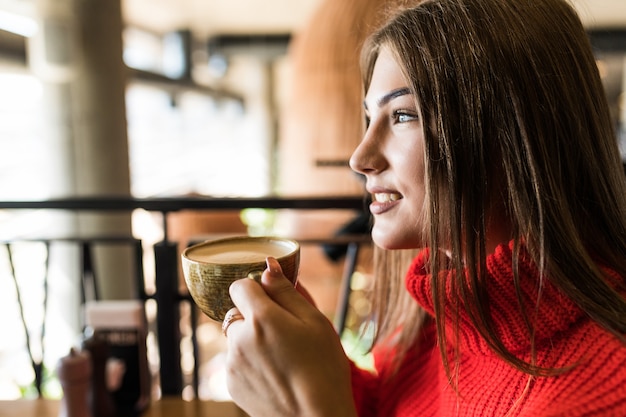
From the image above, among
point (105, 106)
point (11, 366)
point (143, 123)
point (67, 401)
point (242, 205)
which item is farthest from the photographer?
point (143, 123)

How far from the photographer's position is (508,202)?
0.80m

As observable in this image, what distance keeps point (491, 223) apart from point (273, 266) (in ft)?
1.19

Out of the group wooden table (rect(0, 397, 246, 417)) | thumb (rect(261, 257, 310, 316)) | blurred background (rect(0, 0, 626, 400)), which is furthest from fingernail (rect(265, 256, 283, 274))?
blurred background (rect(0, 0, 626, 400))

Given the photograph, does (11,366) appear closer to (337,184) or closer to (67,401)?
(337,184)

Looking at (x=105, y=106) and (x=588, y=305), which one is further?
(x=105, y=106)

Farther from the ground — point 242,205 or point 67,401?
point 242,205

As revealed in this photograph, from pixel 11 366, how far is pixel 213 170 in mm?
6985

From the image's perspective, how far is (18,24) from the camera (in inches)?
114

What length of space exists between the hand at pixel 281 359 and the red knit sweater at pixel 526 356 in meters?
0.23

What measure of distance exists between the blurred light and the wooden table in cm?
227

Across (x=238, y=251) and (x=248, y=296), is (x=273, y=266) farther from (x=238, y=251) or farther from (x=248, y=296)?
(x=238, y=251)

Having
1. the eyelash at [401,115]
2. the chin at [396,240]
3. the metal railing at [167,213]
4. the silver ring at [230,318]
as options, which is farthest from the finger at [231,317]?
the metal railing at [167,213]

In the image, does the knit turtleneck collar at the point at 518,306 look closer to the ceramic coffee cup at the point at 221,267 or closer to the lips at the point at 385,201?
the lips at the point at 385,201

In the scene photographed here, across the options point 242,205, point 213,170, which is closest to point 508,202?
point 242,205
